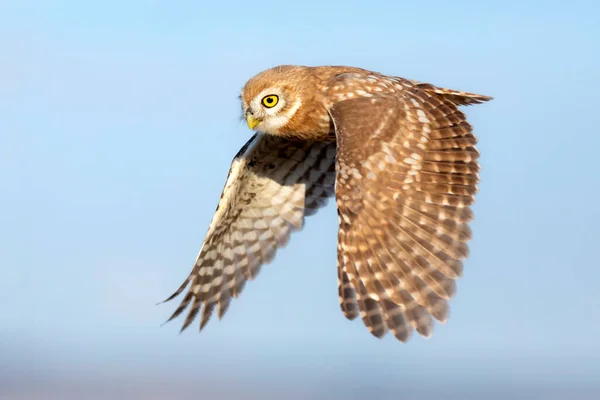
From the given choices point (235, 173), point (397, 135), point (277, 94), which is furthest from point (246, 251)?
point (397, 135)

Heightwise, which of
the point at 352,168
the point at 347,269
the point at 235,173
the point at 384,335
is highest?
the point at 235,173

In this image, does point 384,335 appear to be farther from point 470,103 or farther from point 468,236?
point 470,103

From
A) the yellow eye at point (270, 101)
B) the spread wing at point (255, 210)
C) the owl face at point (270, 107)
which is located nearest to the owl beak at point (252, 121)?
the owl face at point (270, 107)

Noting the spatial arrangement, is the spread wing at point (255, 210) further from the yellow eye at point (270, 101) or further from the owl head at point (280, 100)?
the yellow eye at point (270, 101)

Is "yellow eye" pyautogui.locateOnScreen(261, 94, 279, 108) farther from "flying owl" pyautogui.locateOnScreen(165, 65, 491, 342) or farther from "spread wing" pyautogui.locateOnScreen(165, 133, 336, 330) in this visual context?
"spread wing" pyautogui.locateOnScreen(165, 133, 336, 330)

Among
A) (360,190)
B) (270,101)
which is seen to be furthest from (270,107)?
(360,190)

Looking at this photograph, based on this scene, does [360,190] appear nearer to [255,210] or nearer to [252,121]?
[252,121]

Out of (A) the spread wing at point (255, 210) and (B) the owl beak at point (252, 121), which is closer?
(B) the owl beak at point (252, 121)
